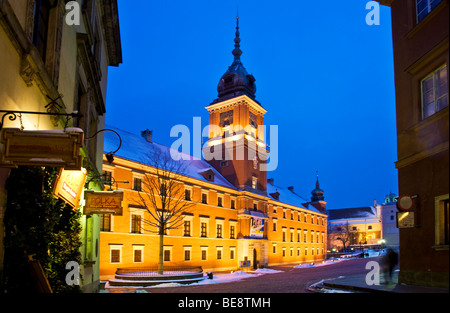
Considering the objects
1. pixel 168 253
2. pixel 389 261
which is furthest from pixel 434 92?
pixel 168 253

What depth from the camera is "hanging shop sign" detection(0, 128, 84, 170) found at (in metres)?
5.81

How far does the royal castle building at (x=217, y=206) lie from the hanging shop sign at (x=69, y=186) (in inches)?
704

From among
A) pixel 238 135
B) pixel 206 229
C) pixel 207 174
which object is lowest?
pixel 206 229

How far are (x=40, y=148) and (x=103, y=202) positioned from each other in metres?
6.58

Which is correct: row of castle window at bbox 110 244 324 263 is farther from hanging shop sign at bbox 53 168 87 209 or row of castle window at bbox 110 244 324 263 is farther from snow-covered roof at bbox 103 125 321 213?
hanging shop sign at bbox 53 168 87 209

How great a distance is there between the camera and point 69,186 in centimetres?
865

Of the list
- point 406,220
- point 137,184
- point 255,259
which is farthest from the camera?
point 255,259

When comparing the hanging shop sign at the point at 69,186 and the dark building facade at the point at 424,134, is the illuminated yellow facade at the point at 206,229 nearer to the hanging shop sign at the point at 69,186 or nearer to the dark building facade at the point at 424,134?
the hanging shop sign at the point at 69,186

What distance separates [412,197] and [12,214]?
21.1ft

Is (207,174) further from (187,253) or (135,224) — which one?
(135,224)

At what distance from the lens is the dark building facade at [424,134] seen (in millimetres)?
2711

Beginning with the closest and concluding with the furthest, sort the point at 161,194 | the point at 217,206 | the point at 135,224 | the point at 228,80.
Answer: the point at 161,194 → the point at 135,224 → the point at 217,206 → the point at 228,80

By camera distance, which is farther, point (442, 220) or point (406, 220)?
point (406, 220)

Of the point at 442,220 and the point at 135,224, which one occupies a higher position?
the point at 442,220
